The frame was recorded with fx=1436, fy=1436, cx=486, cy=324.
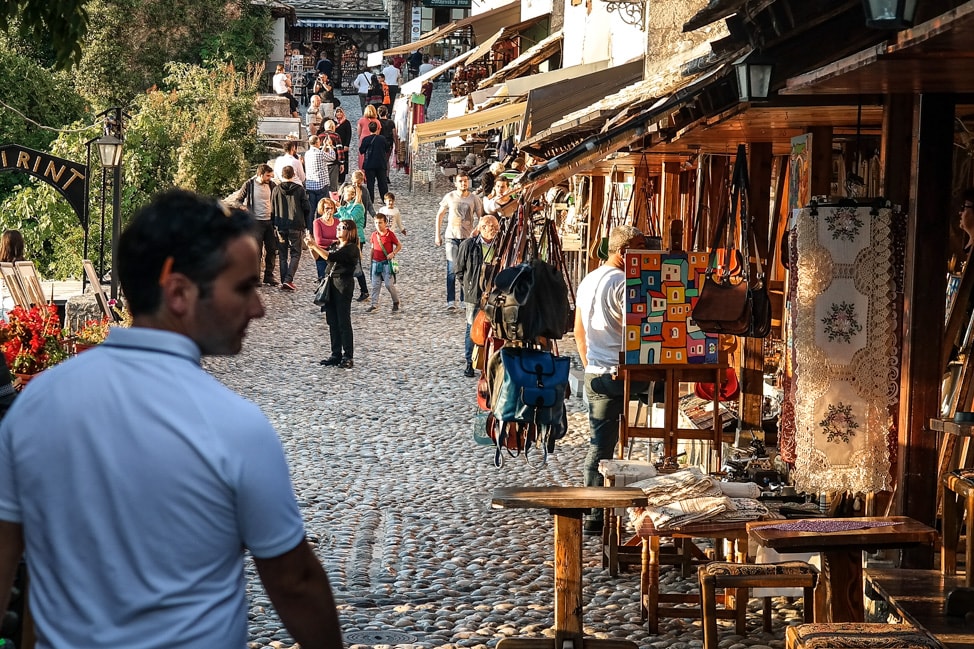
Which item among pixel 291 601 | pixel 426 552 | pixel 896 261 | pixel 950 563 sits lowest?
pixel 426 552

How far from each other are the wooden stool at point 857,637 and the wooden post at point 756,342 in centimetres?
469

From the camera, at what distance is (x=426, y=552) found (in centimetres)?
888

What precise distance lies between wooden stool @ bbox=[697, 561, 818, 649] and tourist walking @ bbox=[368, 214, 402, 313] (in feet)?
47.1

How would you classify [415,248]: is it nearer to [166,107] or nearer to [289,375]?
[166,107]

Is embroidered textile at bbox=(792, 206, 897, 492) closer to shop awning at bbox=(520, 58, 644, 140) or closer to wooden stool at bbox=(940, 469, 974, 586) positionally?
wooden stool at bbox=(940, 469, 974, 586)

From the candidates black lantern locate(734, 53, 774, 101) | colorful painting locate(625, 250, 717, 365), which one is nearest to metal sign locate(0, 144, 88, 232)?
colorful painting locate(625, 250, 717, 365)

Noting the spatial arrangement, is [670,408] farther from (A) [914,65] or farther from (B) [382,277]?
(B) [382,277]

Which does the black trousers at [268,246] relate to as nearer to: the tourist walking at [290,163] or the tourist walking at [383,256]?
the tourist walking at [290,163]

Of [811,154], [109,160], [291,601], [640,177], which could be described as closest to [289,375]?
[109,160]

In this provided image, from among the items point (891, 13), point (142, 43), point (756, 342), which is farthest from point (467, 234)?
point (142, 43)

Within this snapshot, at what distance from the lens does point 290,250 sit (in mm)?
22016

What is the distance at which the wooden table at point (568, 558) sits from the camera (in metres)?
6.01

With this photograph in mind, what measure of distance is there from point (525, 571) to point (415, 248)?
735 inches

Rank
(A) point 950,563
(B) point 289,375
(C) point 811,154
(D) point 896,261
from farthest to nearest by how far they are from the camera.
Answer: (B) point 289,375 < (C) point 811,154 < (D) point 896,261 < (A) point 950,563
